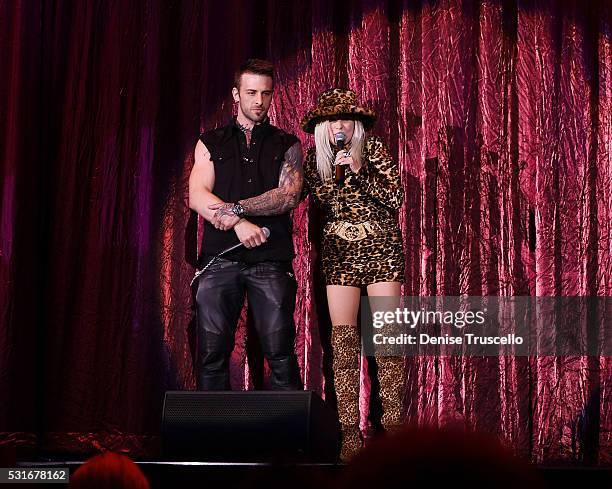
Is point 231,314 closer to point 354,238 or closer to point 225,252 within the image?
point 225,252

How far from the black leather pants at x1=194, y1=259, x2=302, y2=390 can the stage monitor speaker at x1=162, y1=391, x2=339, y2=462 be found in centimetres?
78

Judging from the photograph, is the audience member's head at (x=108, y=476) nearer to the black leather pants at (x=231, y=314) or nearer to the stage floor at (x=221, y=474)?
the stage floor at (x=221, y=474)

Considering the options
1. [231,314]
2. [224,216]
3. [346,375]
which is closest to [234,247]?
[224,216]

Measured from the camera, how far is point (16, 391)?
4.69 m

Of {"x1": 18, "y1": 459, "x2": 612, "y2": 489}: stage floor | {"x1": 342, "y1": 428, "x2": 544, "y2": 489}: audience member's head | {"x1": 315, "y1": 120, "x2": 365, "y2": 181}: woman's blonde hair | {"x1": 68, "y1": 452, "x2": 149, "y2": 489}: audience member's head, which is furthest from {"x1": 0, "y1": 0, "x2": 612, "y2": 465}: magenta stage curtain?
{"x1": 342, "y1": 428, "x2": 544, "y2": 489}: audience member's head

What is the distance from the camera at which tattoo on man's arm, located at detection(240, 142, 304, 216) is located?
3945 millimetres

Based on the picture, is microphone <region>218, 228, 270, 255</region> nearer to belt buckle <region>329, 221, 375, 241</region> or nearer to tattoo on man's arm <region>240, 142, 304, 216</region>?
tattoo on man's arm <region>240, 142, 304, 216</region>

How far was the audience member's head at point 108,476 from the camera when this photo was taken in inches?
48.0

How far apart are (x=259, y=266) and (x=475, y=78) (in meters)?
1.67

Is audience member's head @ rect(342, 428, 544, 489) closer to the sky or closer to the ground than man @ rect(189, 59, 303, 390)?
closer to the ground

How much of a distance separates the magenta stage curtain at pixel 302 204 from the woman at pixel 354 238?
23.5 inches

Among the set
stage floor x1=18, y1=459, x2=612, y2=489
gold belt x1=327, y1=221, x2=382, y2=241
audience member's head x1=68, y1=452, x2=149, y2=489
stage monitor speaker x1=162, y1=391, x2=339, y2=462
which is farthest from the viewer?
gold belt x1=327, y1=221, x2=382, y2=241

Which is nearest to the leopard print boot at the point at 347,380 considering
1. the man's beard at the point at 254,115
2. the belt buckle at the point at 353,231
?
the belt buckle at the point at 353,231

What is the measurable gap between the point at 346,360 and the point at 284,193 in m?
0.80
